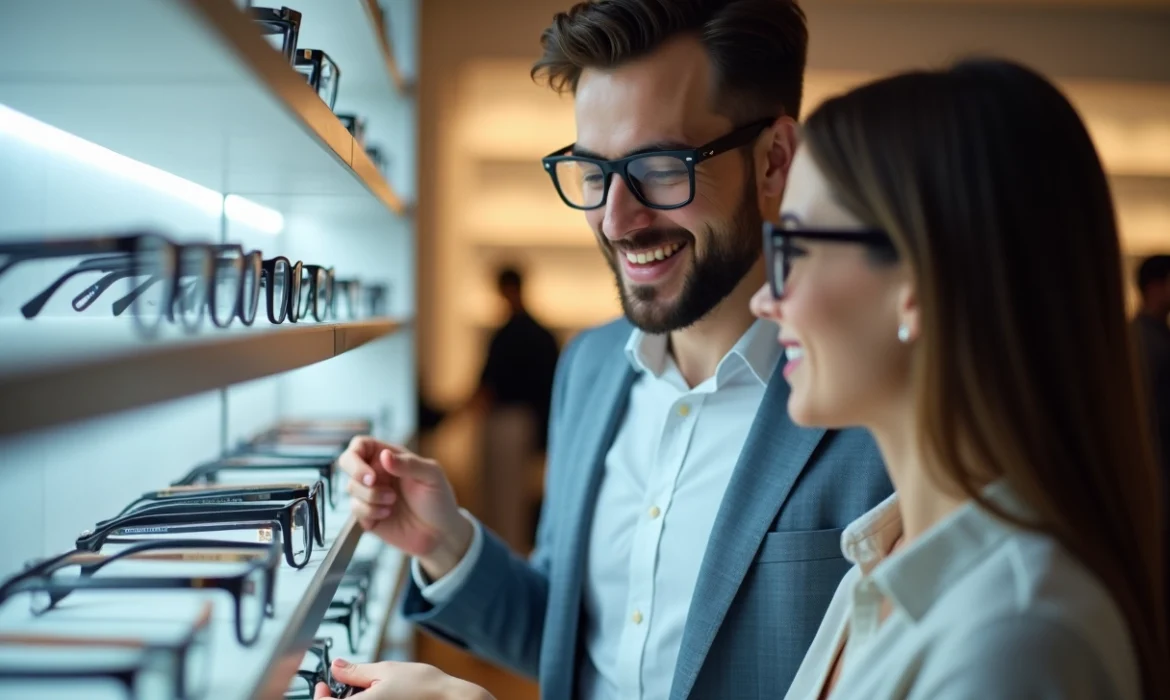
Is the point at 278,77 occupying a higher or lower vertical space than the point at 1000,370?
higher

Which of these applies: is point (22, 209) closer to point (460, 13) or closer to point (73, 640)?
point (73, 640)

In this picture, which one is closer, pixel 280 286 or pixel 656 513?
pixel 280 286

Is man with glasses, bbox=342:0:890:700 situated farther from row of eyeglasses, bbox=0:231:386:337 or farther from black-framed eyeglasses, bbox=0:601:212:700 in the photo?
black-framed eyeglasses, bbox=0:601:212:700

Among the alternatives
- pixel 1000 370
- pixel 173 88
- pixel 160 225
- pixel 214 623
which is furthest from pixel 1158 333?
pixel 173 88

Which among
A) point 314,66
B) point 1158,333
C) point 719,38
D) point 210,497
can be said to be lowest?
point 210,497

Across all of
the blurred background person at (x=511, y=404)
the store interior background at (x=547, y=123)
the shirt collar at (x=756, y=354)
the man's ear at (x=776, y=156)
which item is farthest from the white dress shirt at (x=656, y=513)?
the store interior background at (x=547, y=123)

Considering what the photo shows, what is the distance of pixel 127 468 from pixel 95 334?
0.72 metres

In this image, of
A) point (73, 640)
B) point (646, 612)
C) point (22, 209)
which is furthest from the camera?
point (646, 612)

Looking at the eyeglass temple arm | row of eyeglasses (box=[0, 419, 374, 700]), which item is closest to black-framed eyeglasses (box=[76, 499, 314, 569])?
row of eyeglasses (box=[0, 419, 374, 700])

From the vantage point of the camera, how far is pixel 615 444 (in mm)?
1694

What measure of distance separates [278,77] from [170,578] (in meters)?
0.47

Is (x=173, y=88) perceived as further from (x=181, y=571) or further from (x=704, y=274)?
(x=704, y=274)

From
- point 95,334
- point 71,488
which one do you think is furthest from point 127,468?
point 95,334

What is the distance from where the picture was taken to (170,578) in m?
0.91
